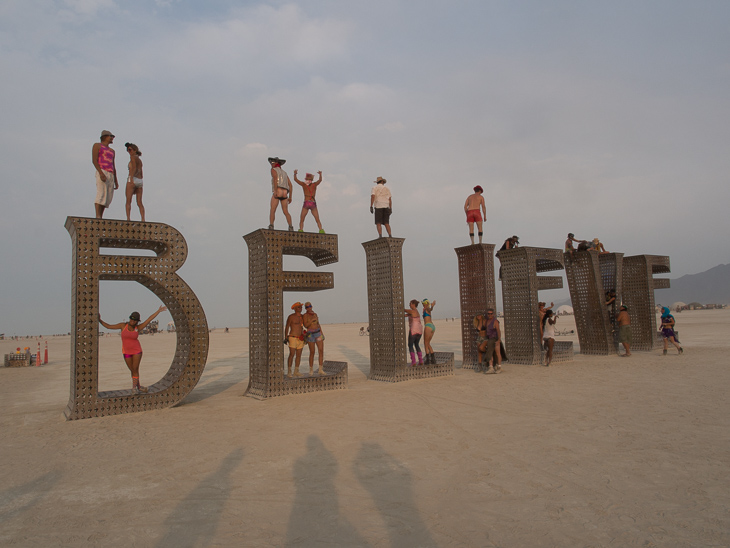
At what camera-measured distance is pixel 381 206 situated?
1295 centimetres

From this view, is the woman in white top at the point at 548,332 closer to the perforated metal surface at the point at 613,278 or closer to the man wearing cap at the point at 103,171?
the perforated metal surface at the point at 613,278

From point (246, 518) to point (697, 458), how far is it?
5024mm

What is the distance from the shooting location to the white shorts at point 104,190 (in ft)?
30.8

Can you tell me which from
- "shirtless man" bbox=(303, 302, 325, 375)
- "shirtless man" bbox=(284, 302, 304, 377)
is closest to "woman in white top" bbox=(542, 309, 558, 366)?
"shirtless man" bbox=(303, 302, 325, 375)

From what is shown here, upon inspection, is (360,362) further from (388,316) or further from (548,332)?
(548,332)

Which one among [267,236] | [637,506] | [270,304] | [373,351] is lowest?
[637,506]

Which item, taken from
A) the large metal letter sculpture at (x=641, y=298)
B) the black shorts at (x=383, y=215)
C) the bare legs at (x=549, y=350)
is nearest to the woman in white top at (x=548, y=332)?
the bare legs at (x=549, y=350)

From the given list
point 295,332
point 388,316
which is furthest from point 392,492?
point 388,316

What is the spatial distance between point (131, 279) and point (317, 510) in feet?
22.7

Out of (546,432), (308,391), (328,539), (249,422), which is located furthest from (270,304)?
(328,539)

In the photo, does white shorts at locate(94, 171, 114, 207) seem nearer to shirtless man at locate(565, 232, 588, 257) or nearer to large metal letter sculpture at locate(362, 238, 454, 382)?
large metal letter sculpture at locate(362, 238, 454, 382)

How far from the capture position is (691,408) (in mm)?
7855

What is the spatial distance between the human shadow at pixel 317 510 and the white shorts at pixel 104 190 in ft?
22.3

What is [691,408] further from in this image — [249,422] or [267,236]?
[267,236]
